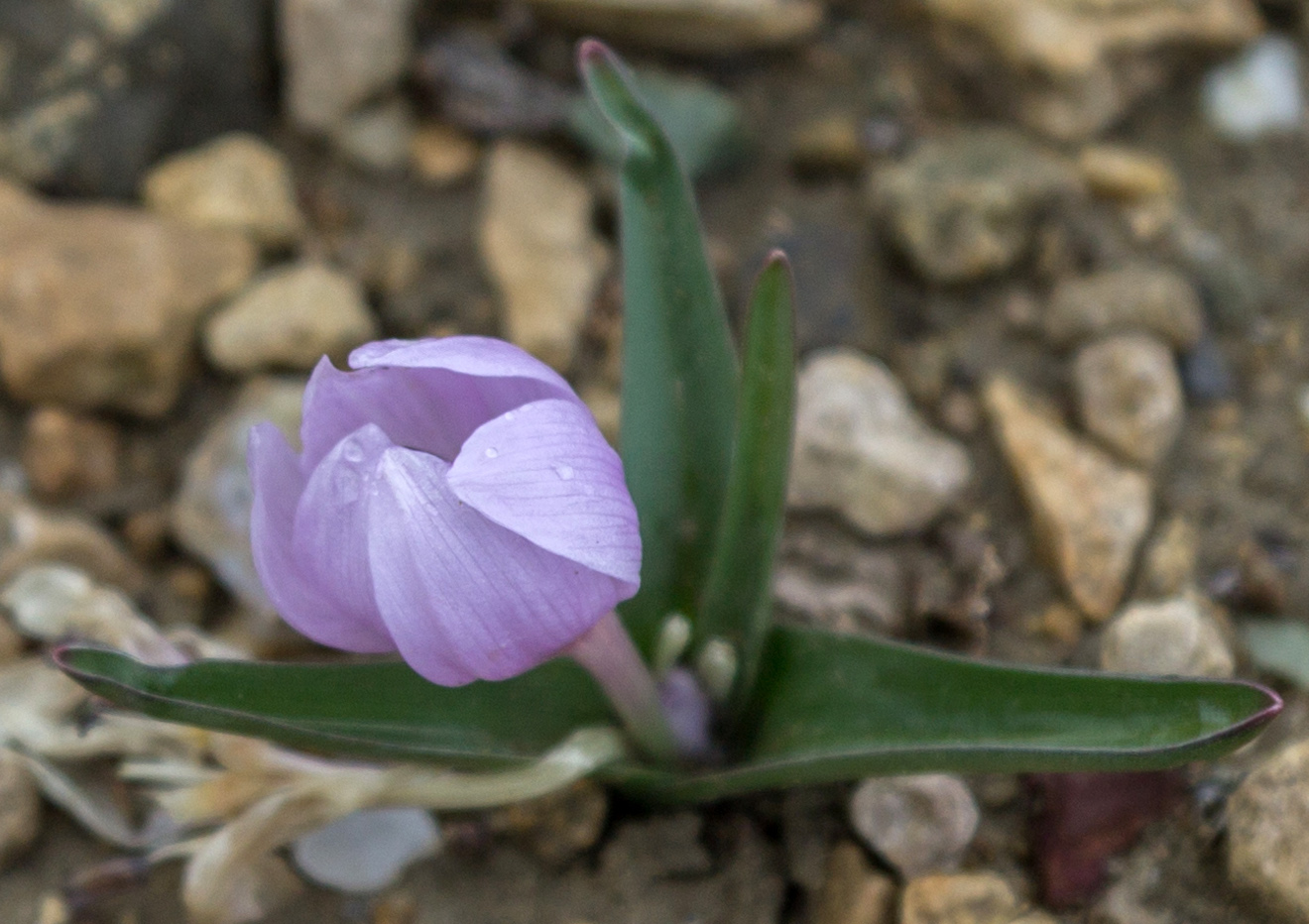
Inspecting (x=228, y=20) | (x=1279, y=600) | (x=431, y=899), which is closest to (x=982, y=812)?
(x=1279, y=600)

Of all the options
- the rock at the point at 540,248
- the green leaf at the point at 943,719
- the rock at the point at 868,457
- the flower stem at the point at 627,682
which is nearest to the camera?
the green leaf at the point at 943,719

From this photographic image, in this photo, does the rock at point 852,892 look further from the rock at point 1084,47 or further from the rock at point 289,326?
the rock at point 1084,47

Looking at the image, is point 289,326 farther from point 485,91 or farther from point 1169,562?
point 1169,562

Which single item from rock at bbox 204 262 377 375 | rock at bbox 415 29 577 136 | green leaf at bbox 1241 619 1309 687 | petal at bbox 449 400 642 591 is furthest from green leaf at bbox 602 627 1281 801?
rock at bbox 415 29 577 136

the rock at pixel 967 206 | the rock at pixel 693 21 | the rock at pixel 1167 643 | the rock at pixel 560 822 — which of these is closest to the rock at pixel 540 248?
the rock at pixel 693 21

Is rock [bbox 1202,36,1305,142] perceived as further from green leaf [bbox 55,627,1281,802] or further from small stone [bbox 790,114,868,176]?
green leaf [bbox 55,627,1281,802]

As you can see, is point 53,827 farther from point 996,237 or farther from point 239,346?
point 996,237
